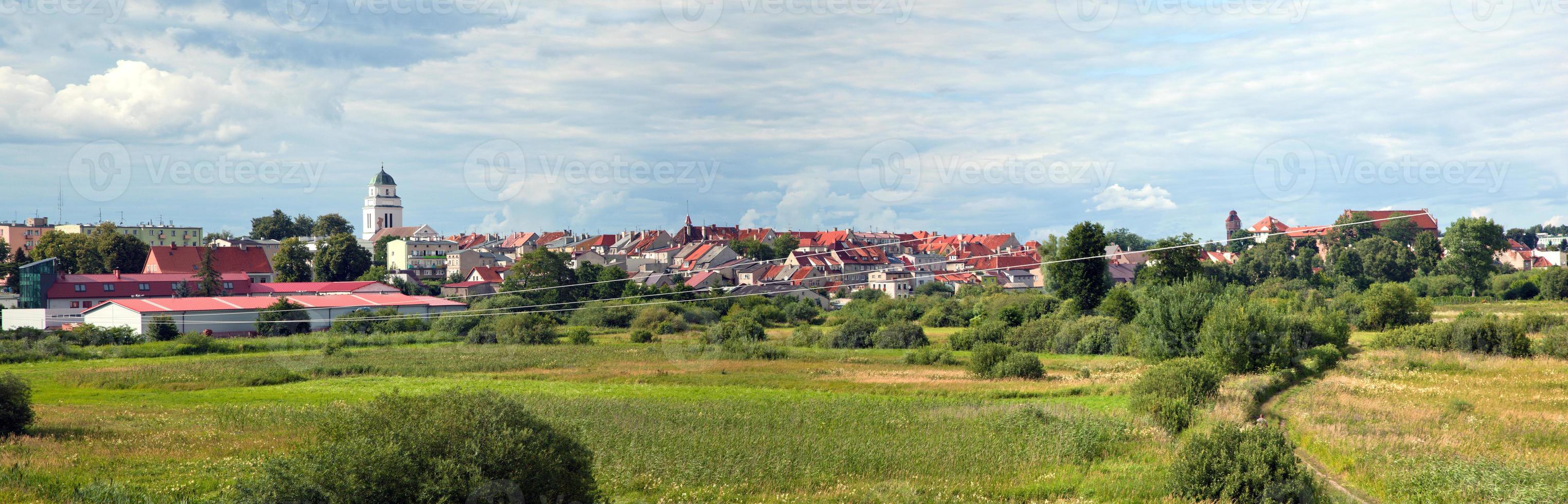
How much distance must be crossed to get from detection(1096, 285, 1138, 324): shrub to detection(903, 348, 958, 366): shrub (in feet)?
46.6

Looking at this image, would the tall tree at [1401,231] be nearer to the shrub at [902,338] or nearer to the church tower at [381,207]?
the shrub at [902,338]

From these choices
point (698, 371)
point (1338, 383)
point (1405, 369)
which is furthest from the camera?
point (698, 371)

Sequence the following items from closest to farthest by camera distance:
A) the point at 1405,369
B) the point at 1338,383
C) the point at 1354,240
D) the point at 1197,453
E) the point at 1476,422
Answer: the point at 1197,453
the point at 1476,422
the point at 1338,383
the point at 1405,369
the point at 1354,240

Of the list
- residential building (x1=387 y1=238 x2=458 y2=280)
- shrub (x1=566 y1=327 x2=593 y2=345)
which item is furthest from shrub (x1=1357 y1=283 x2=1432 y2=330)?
residential building (x1=387 y1=238 x2=458 y2=280)

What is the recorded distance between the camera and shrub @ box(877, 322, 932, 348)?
176 ft

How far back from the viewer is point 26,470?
15.8 metres

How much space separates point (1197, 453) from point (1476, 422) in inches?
376

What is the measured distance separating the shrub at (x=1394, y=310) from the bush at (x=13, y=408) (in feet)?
186

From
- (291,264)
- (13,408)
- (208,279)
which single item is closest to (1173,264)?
(13,408)

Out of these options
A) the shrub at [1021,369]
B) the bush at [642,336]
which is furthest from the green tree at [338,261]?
the shrub at [1021,369]

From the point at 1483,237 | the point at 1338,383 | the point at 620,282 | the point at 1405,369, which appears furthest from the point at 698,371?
the point at 1483,237

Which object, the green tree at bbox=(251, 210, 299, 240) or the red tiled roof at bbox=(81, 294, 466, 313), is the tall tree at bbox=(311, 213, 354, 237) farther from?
the red tiled roof at bbox=(81, 294, 466, 313)

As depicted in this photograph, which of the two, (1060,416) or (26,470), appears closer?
(26,470)

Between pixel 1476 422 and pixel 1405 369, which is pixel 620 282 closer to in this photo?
pixel 1405 369
